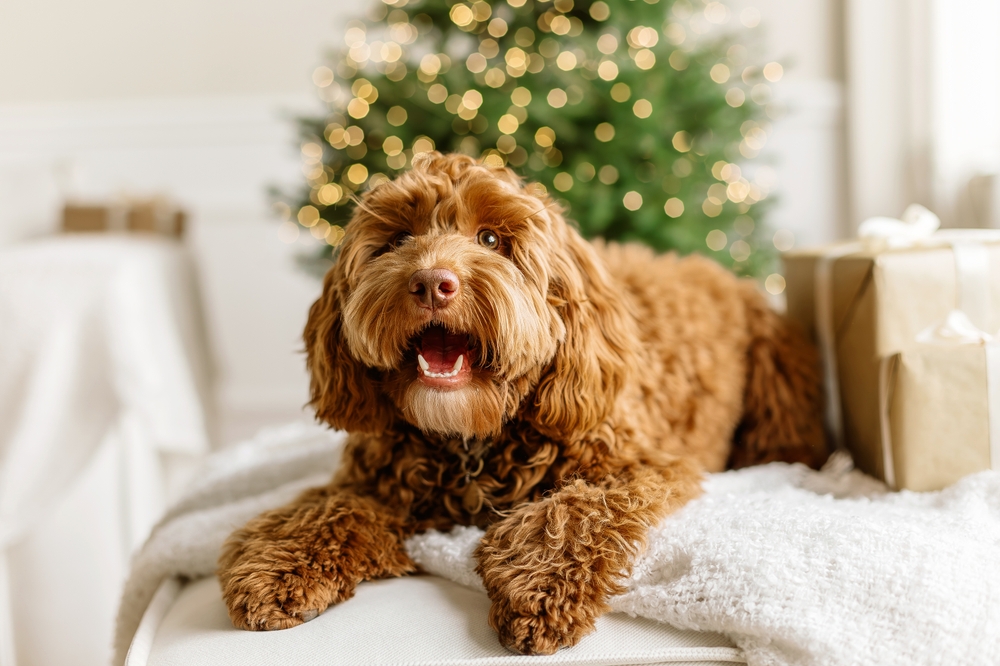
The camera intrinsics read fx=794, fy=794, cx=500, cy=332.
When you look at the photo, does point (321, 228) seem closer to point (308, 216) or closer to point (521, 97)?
point (308, 216)

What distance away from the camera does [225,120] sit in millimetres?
4039

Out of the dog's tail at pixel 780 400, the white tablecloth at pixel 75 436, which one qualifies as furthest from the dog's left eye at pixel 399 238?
the white tablecloth at pixel 75 436

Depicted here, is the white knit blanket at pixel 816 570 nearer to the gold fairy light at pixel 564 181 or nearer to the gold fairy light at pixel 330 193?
the gold fairy light at pixel 564 181

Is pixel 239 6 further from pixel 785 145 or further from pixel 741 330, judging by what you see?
pixel 741 330

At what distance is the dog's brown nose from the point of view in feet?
4.00

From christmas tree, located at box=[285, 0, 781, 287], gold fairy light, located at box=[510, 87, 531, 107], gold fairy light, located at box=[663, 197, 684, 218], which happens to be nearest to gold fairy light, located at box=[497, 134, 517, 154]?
christmas tree, located at box=[285, 0, 781, 287]

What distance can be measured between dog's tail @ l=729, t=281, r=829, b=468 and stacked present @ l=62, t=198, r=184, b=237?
8.49 feet

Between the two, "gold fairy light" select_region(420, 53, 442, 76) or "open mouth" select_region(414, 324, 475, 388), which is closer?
"open mouth" select_region(414, 324, 475, 388)

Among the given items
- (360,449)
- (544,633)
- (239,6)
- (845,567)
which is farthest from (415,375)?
(239,6)

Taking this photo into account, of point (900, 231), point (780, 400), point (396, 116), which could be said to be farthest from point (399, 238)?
point (396, 116)

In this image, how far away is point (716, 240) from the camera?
284cm

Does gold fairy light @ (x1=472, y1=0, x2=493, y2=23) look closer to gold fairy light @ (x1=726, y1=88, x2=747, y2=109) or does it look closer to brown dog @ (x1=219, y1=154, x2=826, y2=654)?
gold fairy light @ (x1=726, y1=88, x2=747, y2=109)

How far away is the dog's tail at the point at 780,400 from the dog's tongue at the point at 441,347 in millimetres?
882

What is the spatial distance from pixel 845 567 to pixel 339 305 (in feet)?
3.06
